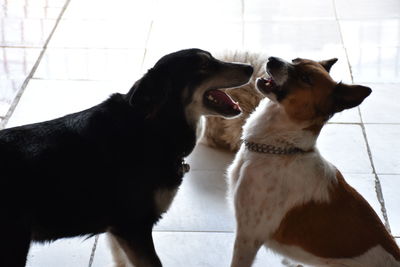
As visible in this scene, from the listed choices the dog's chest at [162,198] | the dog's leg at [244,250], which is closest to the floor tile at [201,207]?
the dog's leg at [244,250]

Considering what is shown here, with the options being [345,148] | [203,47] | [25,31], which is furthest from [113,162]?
[25,31]

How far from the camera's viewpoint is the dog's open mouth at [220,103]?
3016mm

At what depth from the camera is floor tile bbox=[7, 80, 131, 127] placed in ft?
14.2

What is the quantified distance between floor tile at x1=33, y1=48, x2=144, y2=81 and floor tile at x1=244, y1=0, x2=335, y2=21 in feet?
3.93

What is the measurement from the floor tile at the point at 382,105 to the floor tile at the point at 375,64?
0.35ft

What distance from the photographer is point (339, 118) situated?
4.46m

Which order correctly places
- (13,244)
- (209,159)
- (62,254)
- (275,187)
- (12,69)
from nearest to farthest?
(13,244), (275,187), (62,254), (209,159), (12,69)

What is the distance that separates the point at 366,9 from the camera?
5.96 meters

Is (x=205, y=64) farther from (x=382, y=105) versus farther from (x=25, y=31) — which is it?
(x=25, y=31)

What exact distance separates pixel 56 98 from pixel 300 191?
7.20 feet

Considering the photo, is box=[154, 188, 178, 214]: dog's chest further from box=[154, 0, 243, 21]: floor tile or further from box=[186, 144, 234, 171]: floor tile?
box=[154, 0, 243, 21]: floor tile

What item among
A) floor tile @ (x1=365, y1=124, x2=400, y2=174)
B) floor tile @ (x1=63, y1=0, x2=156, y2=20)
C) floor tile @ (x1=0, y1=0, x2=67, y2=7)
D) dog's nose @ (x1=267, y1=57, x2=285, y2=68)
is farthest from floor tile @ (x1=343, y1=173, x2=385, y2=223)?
floor tile @ (x1=0, y1=0, x2=67, y2=7)

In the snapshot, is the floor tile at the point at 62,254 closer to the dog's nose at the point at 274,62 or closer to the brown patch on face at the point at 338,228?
the brown patch on face at the point at 338,228

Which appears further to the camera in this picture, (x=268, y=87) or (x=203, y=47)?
(x=203, y=47)
